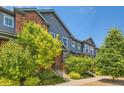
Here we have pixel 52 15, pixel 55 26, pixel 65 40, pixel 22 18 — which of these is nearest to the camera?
pixel 22 18

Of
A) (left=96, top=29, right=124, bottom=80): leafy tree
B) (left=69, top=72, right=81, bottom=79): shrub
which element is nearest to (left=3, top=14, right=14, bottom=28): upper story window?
(left=69, top=72, right=81, bottom=79): shrub

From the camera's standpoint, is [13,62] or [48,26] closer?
[13,62]

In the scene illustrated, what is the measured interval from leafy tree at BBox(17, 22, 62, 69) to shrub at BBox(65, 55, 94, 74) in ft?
13.2

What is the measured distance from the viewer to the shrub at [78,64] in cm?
1878

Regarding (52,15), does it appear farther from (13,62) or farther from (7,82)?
(7,82)

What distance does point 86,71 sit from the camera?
20.2 m

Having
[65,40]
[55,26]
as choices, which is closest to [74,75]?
[65,40]

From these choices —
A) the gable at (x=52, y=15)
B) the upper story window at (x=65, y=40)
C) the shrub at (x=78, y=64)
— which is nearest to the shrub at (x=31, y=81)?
the shrub at (x=78, y=64)

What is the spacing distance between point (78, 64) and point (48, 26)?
3.39m

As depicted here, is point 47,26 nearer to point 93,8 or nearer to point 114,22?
point 93,8

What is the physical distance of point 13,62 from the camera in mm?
12719

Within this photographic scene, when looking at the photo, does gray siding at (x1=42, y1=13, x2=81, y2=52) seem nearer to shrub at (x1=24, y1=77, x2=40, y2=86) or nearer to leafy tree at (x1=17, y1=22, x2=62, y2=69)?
leafy tree at (x1=17, y1=22, x2=62, y2=69)

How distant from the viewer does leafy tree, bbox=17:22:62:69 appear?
47.0ft
